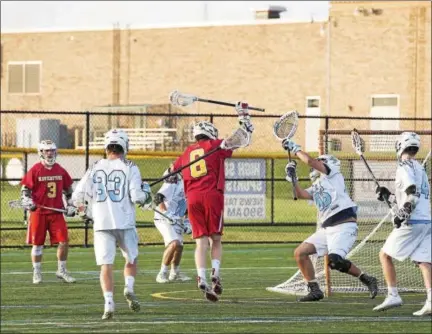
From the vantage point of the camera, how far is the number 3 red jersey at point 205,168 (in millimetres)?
16031

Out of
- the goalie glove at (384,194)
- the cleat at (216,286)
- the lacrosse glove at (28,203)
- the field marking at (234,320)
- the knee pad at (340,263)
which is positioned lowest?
the field marking at (234,320)

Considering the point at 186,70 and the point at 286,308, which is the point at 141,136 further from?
the point at 286,308

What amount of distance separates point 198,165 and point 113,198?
1.98 m

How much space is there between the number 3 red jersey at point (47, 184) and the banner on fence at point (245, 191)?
8.89 m

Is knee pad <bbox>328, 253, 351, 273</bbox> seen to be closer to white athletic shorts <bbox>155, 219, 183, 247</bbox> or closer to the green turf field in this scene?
the green turf field

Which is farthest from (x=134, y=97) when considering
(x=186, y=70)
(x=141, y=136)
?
(x=141, y=136)

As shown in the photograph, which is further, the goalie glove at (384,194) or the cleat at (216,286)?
the cleat at (216,286)

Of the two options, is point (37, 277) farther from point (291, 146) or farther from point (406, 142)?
point (406, 142)

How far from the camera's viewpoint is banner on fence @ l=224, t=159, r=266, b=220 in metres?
28.2

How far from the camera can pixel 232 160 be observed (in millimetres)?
27906

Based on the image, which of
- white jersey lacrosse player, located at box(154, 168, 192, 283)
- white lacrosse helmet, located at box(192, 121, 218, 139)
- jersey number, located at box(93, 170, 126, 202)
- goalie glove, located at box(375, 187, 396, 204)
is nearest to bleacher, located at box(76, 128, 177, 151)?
white jersey lacrosse player, located at box(154, 168, 192, 283)

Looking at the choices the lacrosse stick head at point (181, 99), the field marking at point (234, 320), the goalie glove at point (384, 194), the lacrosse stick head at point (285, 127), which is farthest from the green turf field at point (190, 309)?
the lacrosse stick head at point (181, 99)

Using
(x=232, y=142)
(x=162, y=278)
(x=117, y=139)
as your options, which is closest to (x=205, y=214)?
(x=232, y=142)

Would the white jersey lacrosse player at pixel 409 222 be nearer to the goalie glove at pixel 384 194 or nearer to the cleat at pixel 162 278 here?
the goalie glove at pixel 384 194
